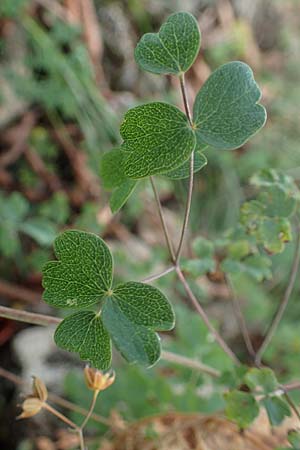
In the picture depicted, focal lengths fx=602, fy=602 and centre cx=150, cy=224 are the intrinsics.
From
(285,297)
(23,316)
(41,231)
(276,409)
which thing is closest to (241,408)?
(276,409)

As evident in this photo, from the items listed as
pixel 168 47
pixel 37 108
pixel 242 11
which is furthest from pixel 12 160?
pixel 242 11

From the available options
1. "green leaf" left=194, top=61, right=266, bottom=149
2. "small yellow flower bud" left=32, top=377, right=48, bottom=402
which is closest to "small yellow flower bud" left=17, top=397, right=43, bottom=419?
"small yellow flower bud" left=32, top=377, right=48, bottom=402

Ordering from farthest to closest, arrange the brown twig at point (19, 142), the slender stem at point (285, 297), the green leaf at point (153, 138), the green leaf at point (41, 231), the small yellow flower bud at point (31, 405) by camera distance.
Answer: the brown twig at point (19, 142) → the green leaf at point (41, 231) → the slender stem at point (285, 297) → the small yellow flower bud at point (31, 405) → the green leaf at point (153, 138)

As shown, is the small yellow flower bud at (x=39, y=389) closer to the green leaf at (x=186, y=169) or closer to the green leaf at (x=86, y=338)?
the green leaf at (x=86, y=338)

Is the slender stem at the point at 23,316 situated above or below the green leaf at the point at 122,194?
below

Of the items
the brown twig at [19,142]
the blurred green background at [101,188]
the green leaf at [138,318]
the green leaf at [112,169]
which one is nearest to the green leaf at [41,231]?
the blurred green background at [101,188]

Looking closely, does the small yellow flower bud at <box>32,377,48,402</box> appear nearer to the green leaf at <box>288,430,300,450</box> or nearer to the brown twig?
the green leaf at <box>288,430,300,450</box>

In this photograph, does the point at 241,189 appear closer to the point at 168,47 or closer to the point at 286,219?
the point at 286,219

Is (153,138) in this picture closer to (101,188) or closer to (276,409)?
(276,409)
